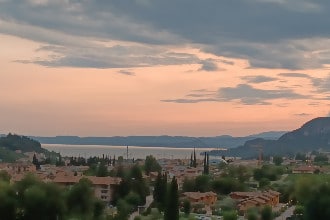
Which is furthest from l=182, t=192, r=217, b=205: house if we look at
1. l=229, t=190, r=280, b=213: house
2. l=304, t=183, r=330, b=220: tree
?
l=304, t=183, r=330, b=220: tree

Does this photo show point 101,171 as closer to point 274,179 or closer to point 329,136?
point 274,179

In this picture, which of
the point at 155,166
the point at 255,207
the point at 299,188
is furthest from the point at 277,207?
the point at 155,166

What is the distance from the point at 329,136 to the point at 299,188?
5918 inches

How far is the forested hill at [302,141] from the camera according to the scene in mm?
170625

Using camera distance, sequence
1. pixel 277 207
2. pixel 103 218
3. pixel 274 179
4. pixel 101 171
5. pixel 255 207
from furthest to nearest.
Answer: pixel 274 179
pixel 101 171
pixel 277 207
pixel 255 207
pixel 103 218

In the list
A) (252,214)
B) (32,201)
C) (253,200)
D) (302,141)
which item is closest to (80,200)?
(32,201)

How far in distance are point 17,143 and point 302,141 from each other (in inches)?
3739

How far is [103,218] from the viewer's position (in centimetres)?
2567

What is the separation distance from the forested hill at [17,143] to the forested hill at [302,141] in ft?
234

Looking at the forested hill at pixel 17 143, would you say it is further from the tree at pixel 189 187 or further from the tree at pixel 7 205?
the tree at pixel 7 205

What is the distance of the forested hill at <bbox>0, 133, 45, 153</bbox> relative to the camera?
106713 millimetres

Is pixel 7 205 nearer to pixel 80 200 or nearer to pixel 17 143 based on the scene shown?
pixel 80 200

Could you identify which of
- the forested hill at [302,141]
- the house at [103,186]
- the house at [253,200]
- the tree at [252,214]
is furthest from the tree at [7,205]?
the forested hill at [302,141]

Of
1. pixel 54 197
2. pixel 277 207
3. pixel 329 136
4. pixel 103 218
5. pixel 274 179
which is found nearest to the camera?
pixel 54 197
